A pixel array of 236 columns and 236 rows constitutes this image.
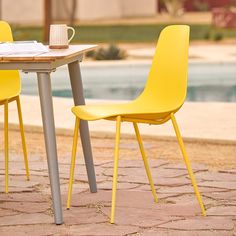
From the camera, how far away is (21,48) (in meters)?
4.41

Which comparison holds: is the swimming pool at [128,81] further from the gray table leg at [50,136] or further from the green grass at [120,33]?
the gray table leg at [50,136]

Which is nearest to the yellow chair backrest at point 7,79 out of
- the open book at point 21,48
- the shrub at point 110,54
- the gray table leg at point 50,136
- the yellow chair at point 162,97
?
the open book at point 21,48

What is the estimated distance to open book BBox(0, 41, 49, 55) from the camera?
14.0 ft

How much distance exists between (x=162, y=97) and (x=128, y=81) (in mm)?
8512

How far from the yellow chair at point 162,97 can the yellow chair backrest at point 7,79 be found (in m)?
0.87

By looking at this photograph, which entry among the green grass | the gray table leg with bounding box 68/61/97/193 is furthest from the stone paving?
the green grass

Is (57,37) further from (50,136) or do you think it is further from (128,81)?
(128,81)

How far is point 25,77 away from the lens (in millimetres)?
12531

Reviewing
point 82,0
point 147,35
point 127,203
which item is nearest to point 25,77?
point 127,203

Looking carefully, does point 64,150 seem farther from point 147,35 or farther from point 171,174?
point 147,35

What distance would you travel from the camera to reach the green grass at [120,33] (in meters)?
20.7

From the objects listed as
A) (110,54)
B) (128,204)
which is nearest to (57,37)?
(128,204)

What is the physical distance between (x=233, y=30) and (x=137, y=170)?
61.6 feet

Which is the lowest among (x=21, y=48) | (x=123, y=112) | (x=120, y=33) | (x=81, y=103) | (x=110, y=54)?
(x=120, y=33)
